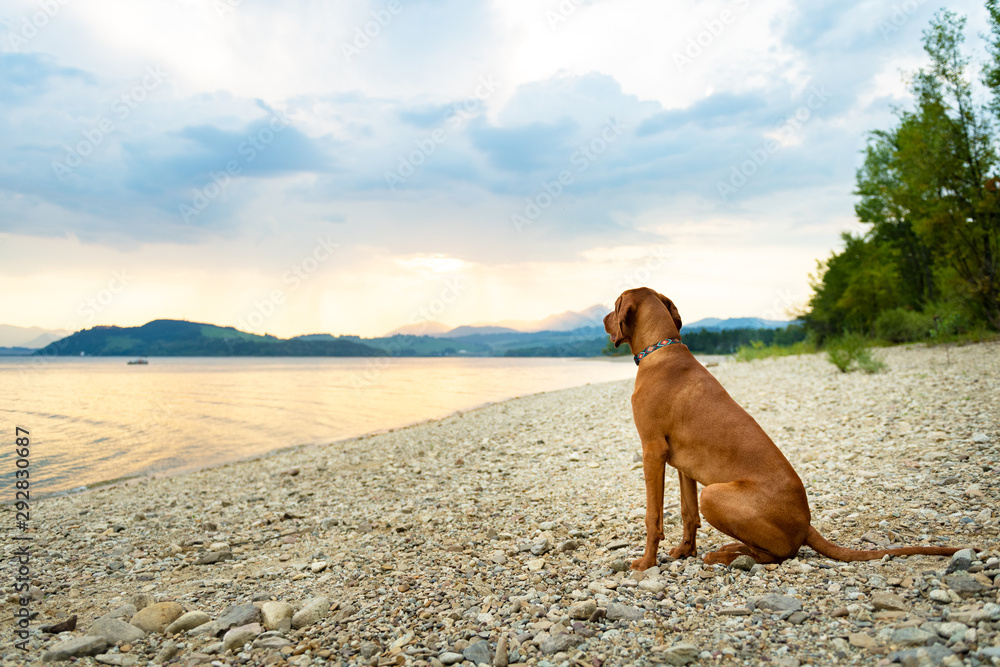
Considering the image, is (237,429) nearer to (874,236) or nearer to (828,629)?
(828,629)

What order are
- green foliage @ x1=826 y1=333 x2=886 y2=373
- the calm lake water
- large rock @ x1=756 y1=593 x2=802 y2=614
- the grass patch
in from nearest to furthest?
large rock @ x1=756 y1=593 x2=802 y2=614, the calm lake water, green foliage @ x1=826 y1=333 x2=886 y2=373, the grass patch

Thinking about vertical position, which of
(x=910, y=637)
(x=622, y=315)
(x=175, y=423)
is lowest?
(x=175, y=423)

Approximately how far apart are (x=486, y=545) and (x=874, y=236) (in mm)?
53059

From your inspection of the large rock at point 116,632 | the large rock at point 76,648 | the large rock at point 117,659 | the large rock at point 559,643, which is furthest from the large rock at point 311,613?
the large rock at point 559,643

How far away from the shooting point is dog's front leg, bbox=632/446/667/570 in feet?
13.2

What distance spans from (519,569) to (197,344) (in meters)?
168

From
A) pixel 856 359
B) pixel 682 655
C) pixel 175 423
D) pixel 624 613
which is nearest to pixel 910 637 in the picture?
pixel 682 655

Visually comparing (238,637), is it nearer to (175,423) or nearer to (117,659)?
(117,659)

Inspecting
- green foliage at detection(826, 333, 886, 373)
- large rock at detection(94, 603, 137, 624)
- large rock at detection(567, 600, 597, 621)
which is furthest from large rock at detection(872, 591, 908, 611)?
green foliage at detection(826, 333, 886, 373)

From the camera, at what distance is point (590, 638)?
119 inches

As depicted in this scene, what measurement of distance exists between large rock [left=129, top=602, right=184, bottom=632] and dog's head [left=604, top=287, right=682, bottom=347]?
163 inches

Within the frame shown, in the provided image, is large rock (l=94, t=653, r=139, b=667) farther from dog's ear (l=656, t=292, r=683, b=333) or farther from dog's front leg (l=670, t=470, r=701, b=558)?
dog's ear (l=656, t=292, r=683, b=333)

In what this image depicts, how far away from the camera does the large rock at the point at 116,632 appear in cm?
340

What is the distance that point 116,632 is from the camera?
3.45 metres
